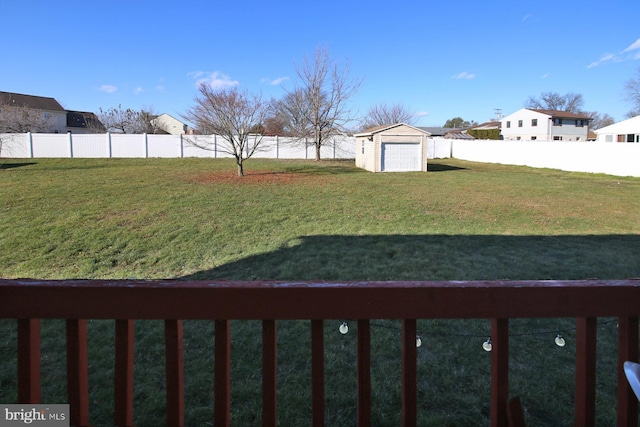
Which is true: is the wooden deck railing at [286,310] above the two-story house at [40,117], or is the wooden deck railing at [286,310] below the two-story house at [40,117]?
below

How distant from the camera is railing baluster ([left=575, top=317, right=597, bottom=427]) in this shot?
1408mm

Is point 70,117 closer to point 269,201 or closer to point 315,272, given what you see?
point 269,201

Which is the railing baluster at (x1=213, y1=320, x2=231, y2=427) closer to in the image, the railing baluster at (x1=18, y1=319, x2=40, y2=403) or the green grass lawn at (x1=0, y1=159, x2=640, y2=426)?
the railing baluster at (x1=18, y1=319, x2=40, y2=403)

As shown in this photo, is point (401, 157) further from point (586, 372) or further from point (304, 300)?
point (304, 300)

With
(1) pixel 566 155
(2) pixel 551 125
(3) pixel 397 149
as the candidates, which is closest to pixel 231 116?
(3) pixel 397 149

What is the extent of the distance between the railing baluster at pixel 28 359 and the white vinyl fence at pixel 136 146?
20.5 meters

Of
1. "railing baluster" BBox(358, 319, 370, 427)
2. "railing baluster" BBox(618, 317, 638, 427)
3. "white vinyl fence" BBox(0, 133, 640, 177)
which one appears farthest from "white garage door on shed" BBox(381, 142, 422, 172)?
"railing baluster" BBox(358, 319, 370, 427)

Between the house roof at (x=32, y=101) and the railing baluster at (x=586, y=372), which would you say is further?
the house roof at (x=32, y=101)

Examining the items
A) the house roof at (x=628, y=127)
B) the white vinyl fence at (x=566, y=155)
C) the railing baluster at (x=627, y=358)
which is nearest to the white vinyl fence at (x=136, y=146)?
the white vinyl fence at (x=566, y=155)

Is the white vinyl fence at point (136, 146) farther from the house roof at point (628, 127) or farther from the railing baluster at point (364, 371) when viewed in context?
the railing baluster at point (364, 371)

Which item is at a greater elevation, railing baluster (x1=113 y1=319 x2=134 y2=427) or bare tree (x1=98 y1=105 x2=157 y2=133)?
bare tree (x1=98 y1=105 x2=157 y2=133)

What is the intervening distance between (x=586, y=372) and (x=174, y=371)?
1.37 meters

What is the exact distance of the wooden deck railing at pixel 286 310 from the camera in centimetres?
135

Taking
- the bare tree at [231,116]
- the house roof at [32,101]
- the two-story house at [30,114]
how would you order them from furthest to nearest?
the house roof at [32,101] < the two-story house at [30,114] < the bare tree at [231,116]
